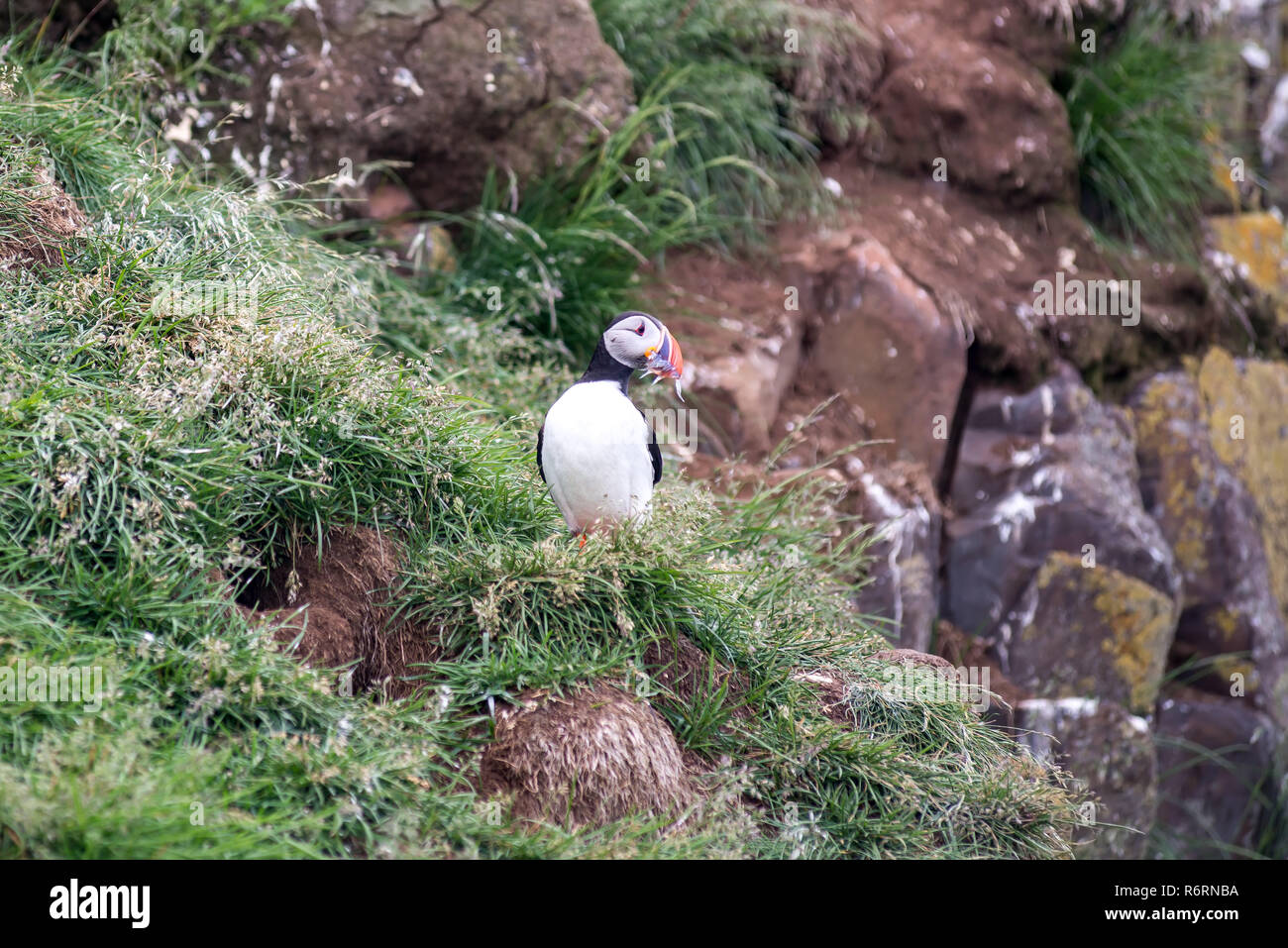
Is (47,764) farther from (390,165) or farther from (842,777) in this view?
(390,165)

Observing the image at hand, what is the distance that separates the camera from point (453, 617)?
3494mm

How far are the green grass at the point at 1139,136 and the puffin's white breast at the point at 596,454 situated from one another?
5.08 meters

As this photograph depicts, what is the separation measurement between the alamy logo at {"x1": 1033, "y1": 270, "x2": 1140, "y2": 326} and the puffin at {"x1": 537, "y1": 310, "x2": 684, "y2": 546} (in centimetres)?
383

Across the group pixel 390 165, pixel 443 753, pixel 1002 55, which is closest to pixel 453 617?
pixel 443 753

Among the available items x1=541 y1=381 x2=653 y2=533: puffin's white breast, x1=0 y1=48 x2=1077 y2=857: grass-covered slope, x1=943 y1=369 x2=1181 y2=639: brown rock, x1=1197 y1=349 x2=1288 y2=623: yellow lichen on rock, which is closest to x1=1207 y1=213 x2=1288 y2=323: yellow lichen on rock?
x1=1197 y1=349 x2=1288 y2=623: yellow lichen on rock

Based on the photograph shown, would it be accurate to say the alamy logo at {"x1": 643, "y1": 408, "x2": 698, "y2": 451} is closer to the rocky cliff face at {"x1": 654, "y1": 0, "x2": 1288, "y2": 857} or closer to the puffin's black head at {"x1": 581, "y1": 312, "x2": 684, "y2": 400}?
the rocky cliff face at {"x1": 654, "y1": 0, "x2": 1288, "y2": 857}

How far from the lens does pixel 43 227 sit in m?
4.01

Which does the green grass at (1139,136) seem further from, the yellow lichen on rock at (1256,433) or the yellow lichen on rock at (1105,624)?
the yellow lichen on rock at (1105,624)

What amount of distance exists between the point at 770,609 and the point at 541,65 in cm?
342

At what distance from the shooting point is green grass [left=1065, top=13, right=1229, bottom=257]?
24.1 ft

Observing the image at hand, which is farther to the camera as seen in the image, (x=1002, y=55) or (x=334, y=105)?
(x=1002, y=55)

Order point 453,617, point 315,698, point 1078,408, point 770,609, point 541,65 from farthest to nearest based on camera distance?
point 1078,408 → point 541,65 → point 770,609 → point 453,617 → point 315,698

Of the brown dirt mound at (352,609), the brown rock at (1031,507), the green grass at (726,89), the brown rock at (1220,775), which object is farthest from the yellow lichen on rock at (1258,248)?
the brown dirt mound at (352,609)
